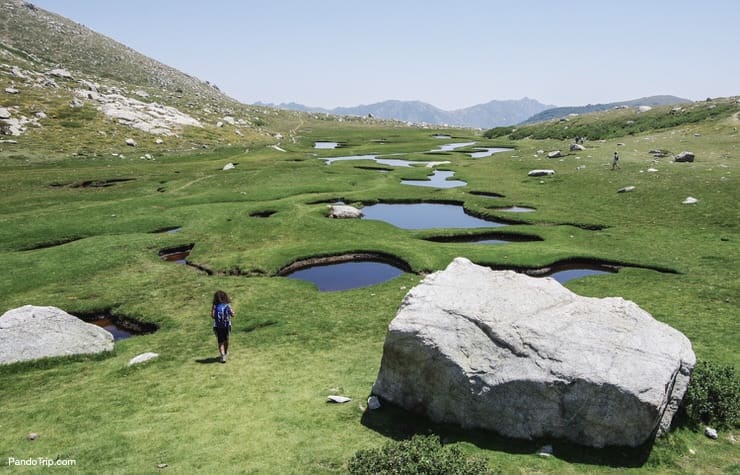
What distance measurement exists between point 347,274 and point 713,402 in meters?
25.9

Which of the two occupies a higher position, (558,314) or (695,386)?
(558,314)

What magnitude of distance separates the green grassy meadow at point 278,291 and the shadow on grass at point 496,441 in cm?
6

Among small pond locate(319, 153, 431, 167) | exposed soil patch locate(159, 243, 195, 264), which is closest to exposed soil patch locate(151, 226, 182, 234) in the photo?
exposed soil patch locate(159, 243, 195, 264)

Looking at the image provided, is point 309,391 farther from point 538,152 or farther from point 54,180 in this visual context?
point 538,152

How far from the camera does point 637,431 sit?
13.1 metres

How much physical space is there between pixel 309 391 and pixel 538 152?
9878 centimetres

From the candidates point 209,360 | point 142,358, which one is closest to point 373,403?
point 209,360

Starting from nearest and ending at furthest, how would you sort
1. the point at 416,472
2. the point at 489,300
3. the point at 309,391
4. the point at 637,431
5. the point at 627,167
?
the point at 416,472, the point at 637,431, the point at 489,300, the point at 309,391, the point at 627,167

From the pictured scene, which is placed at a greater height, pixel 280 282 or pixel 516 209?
pixel 516 209

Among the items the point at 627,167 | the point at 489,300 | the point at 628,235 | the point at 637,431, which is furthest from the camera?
the point at 627,167

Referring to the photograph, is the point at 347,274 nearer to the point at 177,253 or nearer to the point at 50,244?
the point at 177,253

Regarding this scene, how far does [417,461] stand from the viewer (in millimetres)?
11672

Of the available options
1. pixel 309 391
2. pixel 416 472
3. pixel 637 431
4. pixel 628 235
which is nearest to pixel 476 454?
pixel 416 472

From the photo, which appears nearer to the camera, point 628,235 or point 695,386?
point 695,386
